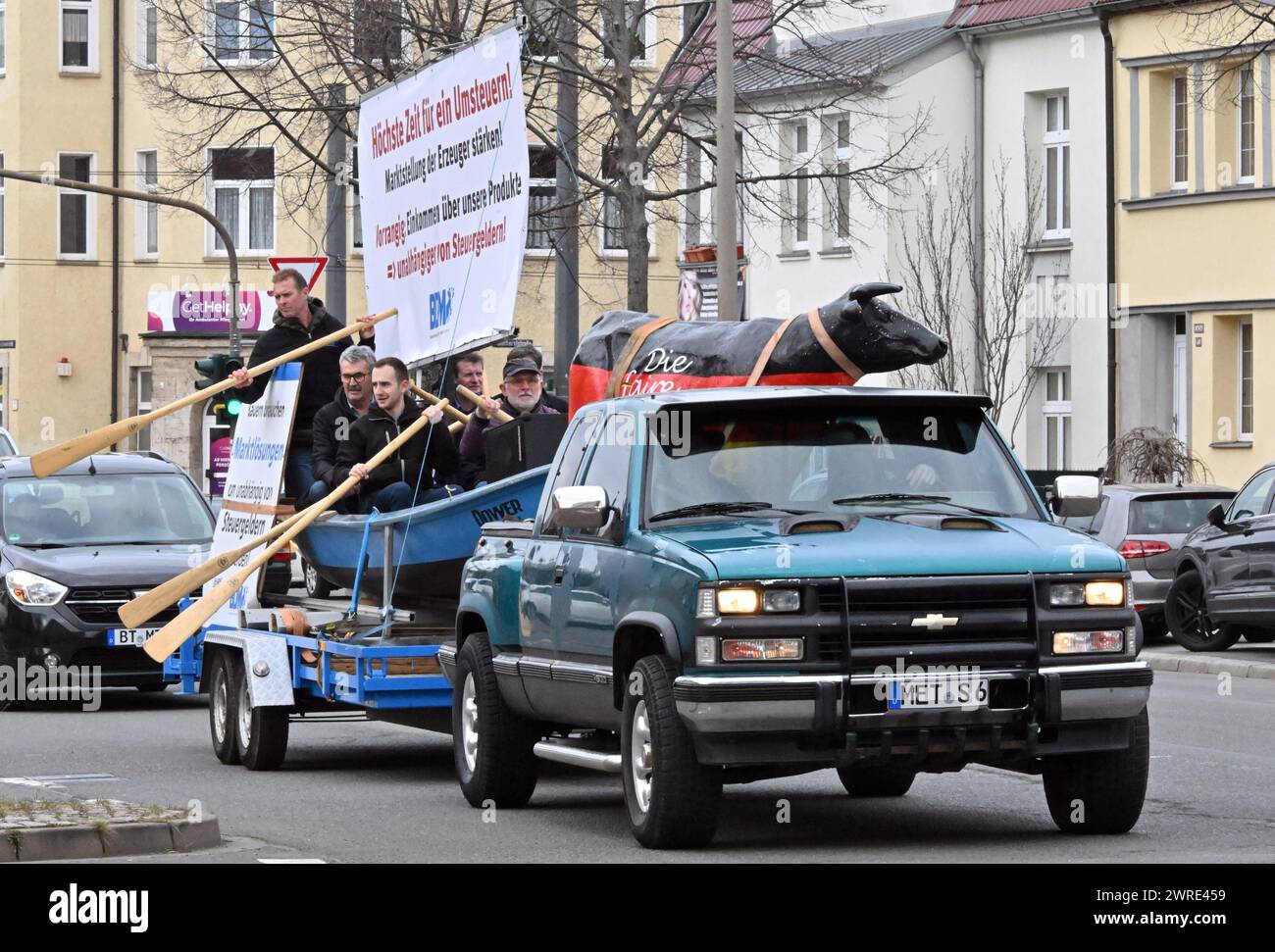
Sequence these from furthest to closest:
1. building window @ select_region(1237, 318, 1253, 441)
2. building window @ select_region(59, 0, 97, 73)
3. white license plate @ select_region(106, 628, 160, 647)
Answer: building window @ select_region(59, 0, 97, 73) → building window @ select_region(1237, 318, 1253, 441) → white license plate @ select_region(106, 628, 160, 647)

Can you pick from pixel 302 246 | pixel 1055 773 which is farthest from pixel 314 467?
Result: pixel 302 246

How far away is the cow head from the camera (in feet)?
41.4

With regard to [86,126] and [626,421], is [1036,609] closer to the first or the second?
[626,421]

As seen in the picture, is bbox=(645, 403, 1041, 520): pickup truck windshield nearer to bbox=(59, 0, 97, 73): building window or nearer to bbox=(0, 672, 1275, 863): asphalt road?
bbox=(0, 672, 1275, 863): asphalt road

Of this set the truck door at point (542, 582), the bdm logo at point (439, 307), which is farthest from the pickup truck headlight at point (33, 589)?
the truck door at point (542, 582)

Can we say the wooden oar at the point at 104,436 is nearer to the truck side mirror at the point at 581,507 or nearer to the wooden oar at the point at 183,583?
the wooden oar at the point at 183,583

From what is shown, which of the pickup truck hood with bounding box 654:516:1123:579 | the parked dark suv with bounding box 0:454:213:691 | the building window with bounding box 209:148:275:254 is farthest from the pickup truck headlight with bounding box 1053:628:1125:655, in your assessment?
the building window with bounding box 209:148:275:254

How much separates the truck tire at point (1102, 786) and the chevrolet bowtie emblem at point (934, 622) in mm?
1027

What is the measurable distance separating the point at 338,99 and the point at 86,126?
24.3 meters

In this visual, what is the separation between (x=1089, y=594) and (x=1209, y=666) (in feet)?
44.8

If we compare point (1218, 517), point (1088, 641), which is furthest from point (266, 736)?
point (1218, 517)

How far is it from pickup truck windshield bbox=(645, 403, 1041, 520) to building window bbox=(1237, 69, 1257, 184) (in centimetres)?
2525

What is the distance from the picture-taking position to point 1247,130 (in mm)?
35469
